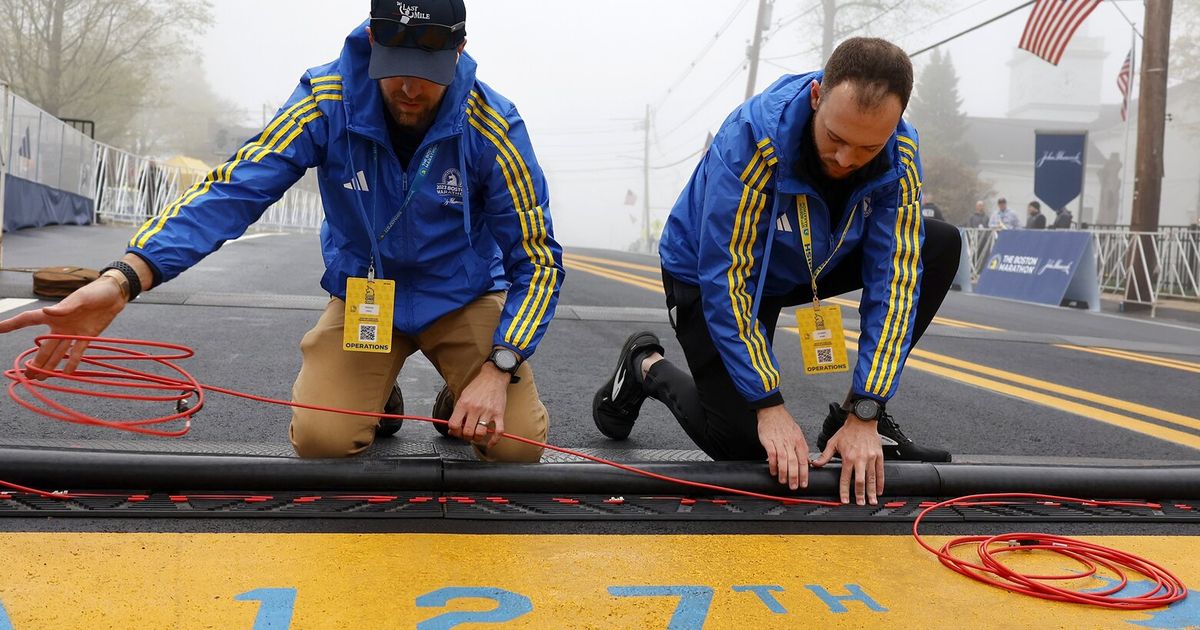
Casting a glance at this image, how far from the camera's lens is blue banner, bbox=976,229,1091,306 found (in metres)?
12.7

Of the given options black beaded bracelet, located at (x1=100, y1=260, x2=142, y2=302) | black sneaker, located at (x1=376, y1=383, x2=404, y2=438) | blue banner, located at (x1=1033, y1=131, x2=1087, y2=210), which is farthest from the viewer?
blue banner, located at (x1=1033, y1=131, x2=1087, y2=210)

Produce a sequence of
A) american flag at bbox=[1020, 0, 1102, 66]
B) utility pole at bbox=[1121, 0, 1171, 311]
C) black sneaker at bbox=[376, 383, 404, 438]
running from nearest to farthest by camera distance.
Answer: black sneaker at bbox=[376, 383, 404, 438] < utility pole at bbox=[1121, 0, 1171, 311] < american flag at bbox=[1020, 0, 1102, 66]

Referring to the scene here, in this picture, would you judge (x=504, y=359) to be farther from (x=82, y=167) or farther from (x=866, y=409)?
(x=82, y=167)

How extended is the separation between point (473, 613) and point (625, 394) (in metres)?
1.64

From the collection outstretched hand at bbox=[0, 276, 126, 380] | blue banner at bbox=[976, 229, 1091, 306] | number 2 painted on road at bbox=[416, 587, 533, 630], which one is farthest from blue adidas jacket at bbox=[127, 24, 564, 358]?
blue banner at bbox=[976, 229, 1091, 306]

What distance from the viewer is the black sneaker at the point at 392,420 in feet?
11.0

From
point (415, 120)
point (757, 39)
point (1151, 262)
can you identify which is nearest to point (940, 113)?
point (757, 39)

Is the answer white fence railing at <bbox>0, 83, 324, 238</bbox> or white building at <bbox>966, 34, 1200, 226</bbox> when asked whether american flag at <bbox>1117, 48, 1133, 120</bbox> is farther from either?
white fence railing at <bbox>0, 83, 324, 238</bbox>

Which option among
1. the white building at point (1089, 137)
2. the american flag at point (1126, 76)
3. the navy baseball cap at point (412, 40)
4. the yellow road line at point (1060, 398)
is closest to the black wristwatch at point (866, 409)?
the navy baseball cap at point (412, 40)

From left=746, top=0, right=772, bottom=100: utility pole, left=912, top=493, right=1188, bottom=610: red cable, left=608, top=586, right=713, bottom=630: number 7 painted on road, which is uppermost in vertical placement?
left=746, top=0, right=772, bottom=100: utility pole

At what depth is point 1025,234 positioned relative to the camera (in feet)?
46.5

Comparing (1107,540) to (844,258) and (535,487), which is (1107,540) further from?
(535,487)

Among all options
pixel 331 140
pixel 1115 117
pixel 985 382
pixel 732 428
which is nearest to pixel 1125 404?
pixel 985 382

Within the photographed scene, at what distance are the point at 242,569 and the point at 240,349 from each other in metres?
3.06
